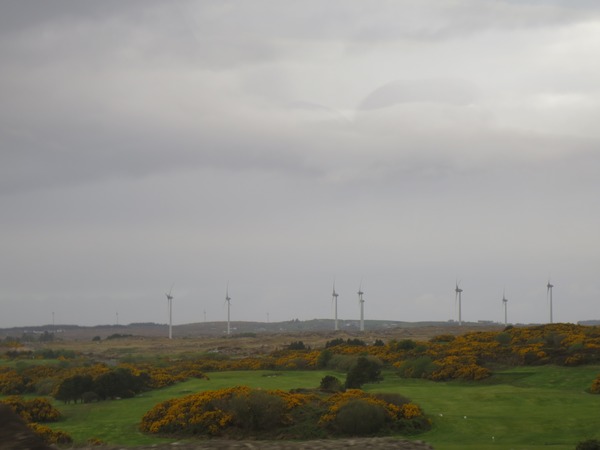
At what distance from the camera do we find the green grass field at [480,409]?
27.0 metres

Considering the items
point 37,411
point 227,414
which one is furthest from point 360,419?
point 37,411

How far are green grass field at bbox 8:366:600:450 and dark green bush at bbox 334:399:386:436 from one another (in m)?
1.99

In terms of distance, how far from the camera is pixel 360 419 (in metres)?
28.9

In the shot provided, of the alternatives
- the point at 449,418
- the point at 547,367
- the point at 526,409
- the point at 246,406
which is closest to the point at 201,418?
the point at 246,406

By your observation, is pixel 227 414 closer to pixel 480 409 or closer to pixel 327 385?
pixel 327 385

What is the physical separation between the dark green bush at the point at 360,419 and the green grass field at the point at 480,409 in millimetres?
1994

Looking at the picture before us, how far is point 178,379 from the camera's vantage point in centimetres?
4994

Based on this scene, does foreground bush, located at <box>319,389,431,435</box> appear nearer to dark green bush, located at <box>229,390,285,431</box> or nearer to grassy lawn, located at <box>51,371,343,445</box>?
dark green bush, located at <box>229,390,285,431</box>

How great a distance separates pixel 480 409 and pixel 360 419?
262 inches

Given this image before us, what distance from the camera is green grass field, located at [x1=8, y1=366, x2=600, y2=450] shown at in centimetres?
2702

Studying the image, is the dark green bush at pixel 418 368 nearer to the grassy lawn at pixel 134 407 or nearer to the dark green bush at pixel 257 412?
the grassy lawn at pixel 134 407

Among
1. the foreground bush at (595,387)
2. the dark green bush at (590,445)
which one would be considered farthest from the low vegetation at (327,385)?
the dark green bush at (590,445)

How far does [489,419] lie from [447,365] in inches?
673

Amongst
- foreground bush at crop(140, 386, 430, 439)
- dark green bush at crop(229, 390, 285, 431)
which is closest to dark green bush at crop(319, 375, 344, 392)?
foreground bush at crop(140, 386, 430, 439)
